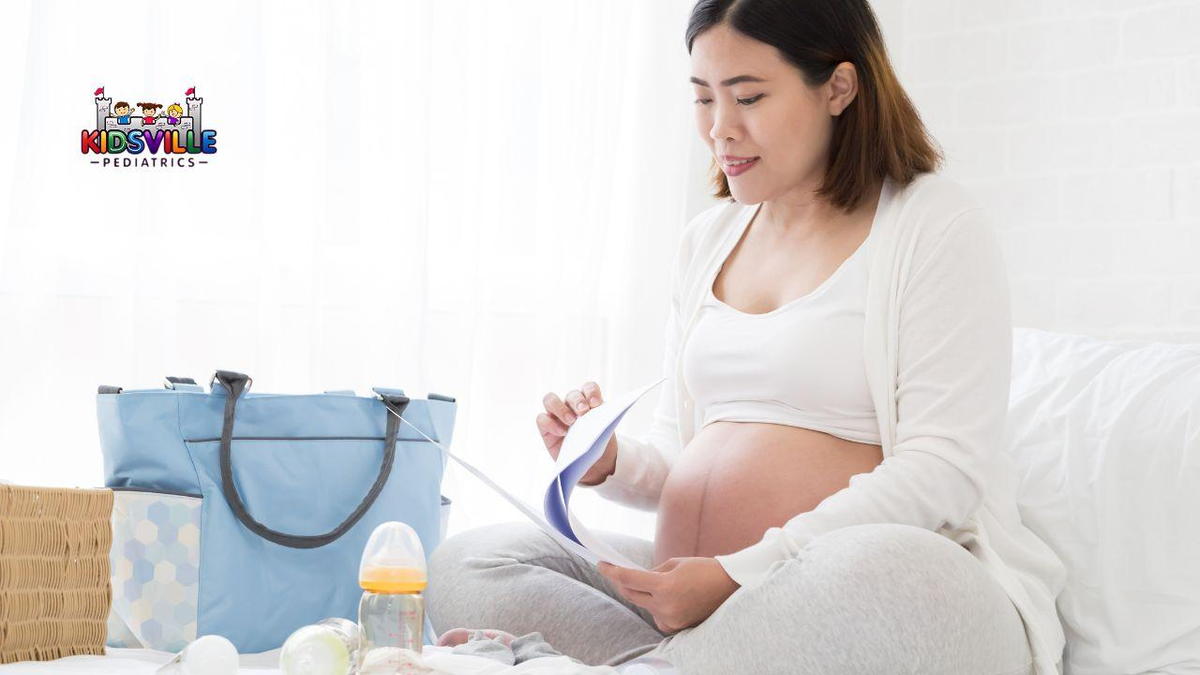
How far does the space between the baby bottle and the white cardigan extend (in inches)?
12.3

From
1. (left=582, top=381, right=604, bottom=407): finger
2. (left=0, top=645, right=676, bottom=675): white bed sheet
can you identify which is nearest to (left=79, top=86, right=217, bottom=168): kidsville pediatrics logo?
(left=0, top=645, right=676, bottom=675): white bed sheet

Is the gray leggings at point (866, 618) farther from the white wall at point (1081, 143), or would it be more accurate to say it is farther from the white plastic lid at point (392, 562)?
the white wall at point (1081, 143)

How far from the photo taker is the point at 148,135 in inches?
78.4

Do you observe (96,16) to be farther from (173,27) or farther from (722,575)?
(722,575)

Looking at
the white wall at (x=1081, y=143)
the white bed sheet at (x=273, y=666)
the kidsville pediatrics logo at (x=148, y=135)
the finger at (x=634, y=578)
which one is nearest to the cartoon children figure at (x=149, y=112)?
the kidsville pediatrics logo at (x=148, y=135)

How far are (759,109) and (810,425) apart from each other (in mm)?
386

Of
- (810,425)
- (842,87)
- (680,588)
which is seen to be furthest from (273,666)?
(842,87)

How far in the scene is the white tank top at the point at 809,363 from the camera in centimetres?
138

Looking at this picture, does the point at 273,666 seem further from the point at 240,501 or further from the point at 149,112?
the point at 149,112

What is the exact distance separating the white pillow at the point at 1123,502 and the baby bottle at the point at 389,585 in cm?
77

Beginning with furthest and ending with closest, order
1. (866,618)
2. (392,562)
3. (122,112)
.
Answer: (122,112) < (392,562) < (866,618)

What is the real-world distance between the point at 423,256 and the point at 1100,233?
1287mm

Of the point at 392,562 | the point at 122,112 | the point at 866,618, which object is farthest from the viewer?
the point at 122,112

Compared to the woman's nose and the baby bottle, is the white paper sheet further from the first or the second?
the woman's nose
